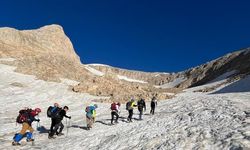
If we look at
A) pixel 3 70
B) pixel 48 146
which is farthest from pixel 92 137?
pixel 3 70

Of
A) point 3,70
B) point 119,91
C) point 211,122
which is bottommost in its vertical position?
point 211,122

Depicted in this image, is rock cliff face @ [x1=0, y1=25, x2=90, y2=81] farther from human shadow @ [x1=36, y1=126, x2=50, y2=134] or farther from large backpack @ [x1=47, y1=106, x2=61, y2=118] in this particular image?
large backpack @ [x1=47, y1=106, x2=61, y2=118]

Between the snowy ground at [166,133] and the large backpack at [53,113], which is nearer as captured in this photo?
the snowy ground at [166,133]

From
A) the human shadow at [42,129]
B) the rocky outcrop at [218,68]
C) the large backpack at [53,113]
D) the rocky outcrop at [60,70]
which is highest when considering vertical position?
the rocky outcrop at [218,68]

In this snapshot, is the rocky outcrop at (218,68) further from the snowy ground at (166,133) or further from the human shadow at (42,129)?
the human shadow at (42,129)

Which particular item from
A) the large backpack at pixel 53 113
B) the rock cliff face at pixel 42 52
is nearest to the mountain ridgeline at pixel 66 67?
the rock cliff face at pixel 42 52

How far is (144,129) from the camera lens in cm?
2042

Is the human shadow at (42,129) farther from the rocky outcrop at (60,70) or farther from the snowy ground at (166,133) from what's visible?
the rocky outcrop at (60,70)

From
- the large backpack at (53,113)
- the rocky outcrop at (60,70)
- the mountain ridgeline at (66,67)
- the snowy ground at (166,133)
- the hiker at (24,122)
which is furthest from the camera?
the mountain ridgeline at (66,67)

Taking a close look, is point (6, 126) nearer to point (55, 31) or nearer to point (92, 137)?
point (92, 137)

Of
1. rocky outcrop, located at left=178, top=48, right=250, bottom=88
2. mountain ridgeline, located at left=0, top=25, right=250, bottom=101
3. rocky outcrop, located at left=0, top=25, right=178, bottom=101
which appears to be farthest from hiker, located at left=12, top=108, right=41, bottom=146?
rocky outcrop, located at left=178, top=48, right=250, bottom=88

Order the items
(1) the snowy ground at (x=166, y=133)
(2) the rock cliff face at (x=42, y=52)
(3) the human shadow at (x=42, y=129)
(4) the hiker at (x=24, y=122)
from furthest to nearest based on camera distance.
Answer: (2) the rock cliff face at (x=42, y=52) < (3) the human shadow at (x=42, y=129) < (4) the hiker at (x=24, y=122) < (1) the snowy ground at (x=166, y=133)

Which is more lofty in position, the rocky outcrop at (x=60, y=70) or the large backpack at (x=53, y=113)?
the rocky outcrop at (x=60, y=70)

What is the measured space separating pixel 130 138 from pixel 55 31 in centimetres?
13401
